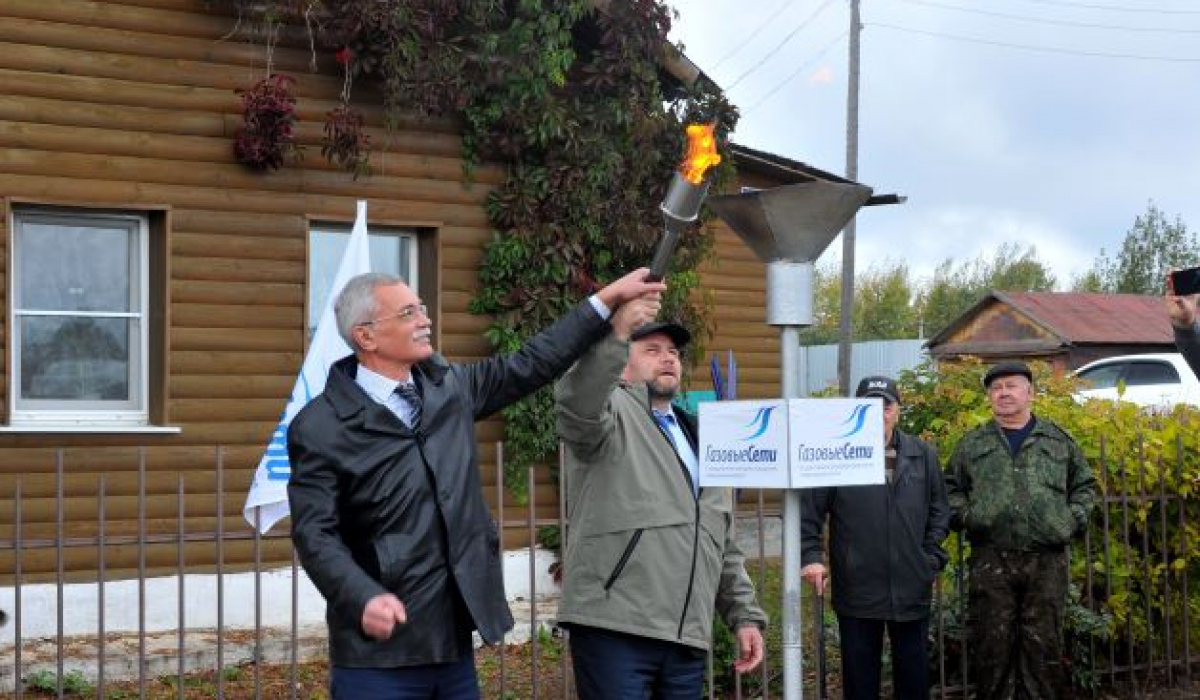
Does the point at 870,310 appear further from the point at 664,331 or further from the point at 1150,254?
the point at 664,331

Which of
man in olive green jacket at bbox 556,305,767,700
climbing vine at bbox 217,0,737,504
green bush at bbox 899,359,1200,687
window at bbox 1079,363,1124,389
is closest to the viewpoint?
man in olive green jacket at bbox 556,305,767,700

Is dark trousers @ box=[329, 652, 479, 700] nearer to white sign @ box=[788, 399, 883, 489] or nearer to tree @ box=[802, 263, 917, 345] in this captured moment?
white sign @ box=[788, 399, 883, 489]

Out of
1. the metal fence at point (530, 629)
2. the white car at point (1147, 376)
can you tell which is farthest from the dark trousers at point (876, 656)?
the white car at point (1147, 376)

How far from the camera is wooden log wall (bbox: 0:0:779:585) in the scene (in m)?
9.16

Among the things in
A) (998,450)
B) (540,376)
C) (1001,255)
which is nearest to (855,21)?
(998,450)

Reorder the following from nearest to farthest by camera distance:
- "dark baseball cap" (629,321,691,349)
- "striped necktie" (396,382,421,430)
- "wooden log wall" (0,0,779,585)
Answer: "striped necktie" (396,382,421,430) < "dark baseball cap" (629,321,691,349) < "wooden log wall" (0,0,779,585)

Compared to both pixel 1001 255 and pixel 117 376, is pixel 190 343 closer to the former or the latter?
pixel 117 376

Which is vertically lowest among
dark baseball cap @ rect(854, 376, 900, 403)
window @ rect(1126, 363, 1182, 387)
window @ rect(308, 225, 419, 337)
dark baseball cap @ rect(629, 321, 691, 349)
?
dark baseball cap @ rect(854, 376, 900, 403)

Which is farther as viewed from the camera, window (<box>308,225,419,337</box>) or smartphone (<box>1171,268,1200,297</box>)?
window (<box>308,225,419,337</box>)

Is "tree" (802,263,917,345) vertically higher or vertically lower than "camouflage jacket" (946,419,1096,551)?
higher

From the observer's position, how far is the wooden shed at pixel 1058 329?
29859 mm

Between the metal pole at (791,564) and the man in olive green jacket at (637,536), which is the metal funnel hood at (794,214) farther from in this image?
the man in olive green jacket at (637,536)

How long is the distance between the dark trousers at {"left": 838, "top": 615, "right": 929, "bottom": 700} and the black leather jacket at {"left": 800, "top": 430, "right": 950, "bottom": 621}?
0.29 feet

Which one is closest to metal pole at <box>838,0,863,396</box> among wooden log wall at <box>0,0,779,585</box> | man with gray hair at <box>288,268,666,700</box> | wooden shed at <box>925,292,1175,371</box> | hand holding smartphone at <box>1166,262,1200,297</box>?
wooden shed at <box>925,292,1175,371</box>
